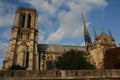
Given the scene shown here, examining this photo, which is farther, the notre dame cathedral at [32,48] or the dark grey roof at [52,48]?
the dark grey roof at [52,48]

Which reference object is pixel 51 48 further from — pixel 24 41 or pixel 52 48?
pixel 24 41

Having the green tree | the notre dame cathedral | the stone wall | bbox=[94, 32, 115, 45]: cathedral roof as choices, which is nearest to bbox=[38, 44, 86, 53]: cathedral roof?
the notre dame cathedral

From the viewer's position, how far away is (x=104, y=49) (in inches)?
2144

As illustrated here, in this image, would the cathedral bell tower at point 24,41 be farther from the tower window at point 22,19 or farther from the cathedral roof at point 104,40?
the cathedral roof at point 104,40

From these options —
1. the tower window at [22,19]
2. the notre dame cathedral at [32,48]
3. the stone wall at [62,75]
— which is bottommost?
the stone wall at [62,75]

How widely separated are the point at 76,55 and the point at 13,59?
1895cm

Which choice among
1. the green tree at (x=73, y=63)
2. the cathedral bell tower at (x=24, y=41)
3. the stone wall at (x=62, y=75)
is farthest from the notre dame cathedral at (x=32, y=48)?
the stone wall at (x=62, y=75)

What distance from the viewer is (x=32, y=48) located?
5025 centimetres

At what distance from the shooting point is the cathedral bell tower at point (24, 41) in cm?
4719

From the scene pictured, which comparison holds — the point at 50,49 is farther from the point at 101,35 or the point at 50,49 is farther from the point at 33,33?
the point at 101,35

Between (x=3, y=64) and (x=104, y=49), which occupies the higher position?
(x=104, y=49)

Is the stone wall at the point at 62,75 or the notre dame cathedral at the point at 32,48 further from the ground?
the notre dame cathedral at the point at 32,48

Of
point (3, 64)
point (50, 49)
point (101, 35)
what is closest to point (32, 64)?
point (3, 64)

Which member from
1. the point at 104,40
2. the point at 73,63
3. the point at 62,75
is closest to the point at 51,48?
the point at 104,40
